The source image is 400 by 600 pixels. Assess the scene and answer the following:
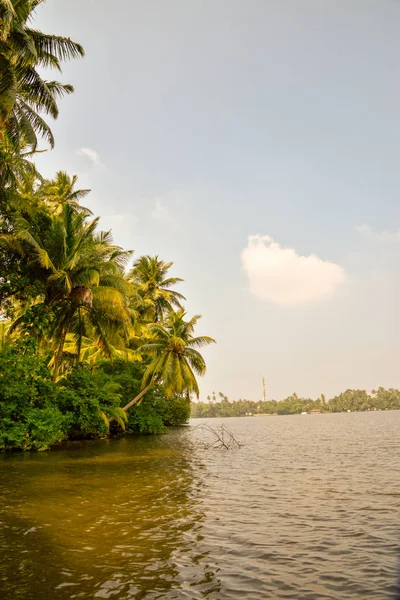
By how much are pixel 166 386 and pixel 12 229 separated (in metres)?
14.3

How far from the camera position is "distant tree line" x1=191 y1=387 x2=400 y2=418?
15812 centimetres

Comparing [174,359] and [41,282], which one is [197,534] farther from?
[174,359]

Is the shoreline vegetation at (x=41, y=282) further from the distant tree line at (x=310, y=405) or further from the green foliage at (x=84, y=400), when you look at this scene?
the distant tree line at (x=310, y=405)

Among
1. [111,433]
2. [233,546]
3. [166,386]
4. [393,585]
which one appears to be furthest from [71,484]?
[111,433]

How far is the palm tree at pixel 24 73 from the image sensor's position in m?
13.4

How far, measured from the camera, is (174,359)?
2945 centimetres

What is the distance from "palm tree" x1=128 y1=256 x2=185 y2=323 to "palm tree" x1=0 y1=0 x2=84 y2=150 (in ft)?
74.3

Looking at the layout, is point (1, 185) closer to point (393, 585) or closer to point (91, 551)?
point (91, 551)

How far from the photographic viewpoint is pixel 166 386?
28547mm

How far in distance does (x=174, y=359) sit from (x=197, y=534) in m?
22.8

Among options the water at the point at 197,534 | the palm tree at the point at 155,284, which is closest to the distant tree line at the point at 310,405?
the palm tree at the point at 155,284


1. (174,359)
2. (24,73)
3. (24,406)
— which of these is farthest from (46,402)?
(24,73)

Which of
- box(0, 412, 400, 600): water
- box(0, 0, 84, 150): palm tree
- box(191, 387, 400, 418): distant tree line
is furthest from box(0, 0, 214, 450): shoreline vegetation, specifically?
box(191, 387, 400, 418): distant tree line

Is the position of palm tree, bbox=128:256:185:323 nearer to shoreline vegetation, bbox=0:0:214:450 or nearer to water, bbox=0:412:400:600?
shoreline vegetation, bbox=0:0:214:450
